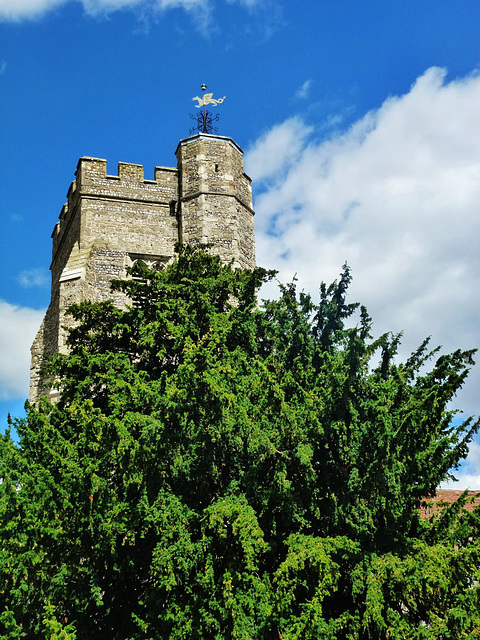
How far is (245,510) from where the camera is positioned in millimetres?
8461

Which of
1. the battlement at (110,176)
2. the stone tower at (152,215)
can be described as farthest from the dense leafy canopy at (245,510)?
the battlement at (110,176)

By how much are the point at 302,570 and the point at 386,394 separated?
119 inches

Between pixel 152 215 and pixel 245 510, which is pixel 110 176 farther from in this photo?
pixel 245 510

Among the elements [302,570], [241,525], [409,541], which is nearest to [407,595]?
[409,541]

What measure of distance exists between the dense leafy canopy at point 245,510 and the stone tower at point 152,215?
18.8 ft

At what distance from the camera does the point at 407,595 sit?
26.8ft

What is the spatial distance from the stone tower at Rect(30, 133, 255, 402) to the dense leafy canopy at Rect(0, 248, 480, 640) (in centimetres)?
573

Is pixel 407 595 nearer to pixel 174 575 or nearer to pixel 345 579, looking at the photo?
pixel 345 579

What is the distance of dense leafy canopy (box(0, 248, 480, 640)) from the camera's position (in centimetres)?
819

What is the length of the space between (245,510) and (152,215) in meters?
10.7

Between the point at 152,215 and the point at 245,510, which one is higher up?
the point at 152,215

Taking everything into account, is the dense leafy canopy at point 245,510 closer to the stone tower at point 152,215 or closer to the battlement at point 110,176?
the stone tower at point 152,215

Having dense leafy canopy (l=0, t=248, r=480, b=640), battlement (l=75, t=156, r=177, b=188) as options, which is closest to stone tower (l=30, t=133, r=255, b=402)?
battlement (l=75, t=156, r=177, b=188)

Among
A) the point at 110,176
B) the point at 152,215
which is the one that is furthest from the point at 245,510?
the point at 110,176
